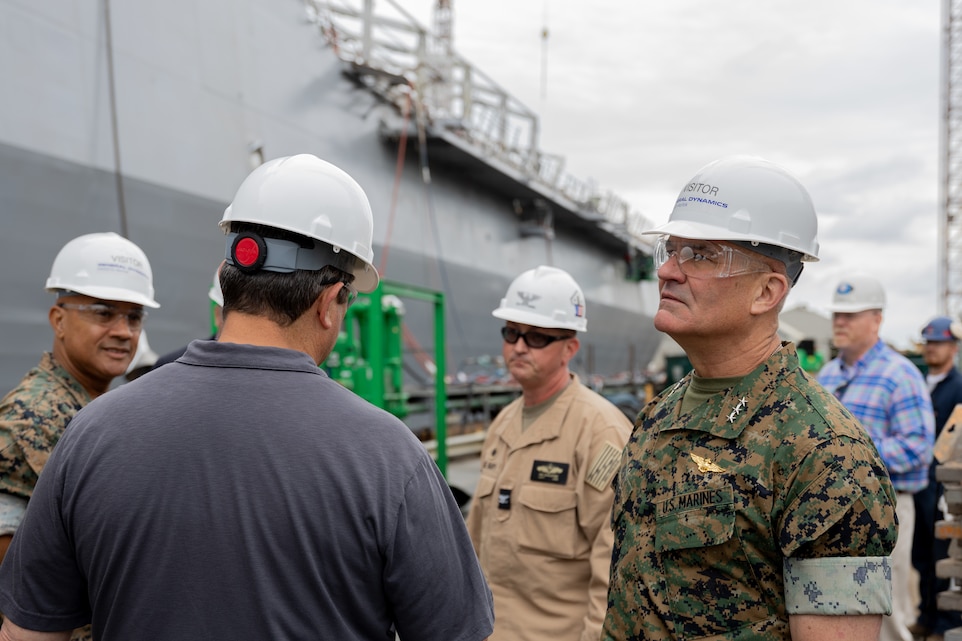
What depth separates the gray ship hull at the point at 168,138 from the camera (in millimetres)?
6145

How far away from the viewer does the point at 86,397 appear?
9.14ft

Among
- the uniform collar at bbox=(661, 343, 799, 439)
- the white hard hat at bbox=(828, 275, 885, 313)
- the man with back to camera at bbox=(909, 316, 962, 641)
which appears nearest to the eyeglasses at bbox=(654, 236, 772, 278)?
the uniform collar at bbox=(661, 343, 799, 439)

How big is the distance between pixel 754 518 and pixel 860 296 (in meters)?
3.24

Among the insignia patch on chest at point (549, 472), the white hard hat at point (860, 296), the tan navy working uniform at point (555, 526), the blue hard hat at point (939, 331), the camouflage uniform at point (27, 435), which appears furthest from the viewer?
the blue hard hat at point (939, 331)

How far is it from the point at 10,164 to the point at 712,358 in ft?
19.8

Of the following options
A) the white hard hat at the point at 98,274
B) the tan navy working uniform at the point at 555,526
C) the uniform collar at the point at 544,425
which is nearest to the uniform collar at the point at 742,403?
the tan navy working uniform at the point at 555,526

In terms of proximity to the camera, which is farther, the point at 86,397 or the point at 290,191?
the point at 86,397

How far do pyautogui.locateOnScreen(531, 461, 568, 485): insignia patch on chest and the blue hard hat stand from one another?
389cm

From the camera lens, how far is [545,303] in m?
3.34

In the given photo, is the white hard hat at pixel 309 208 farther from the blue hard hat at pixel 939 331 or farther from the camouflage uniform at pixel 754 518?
the blue hard hat at pixel 939 331

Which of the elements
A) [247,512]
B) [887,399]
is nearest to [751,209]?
[247,512]

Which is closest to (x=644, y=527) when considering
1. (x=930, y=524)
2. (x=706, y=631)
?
(x=706, y=631)

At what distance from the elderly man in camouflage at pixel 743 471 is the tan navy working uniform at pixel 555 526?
759mm

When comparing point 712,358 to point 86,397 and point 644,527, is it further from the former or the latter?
point 86,397
